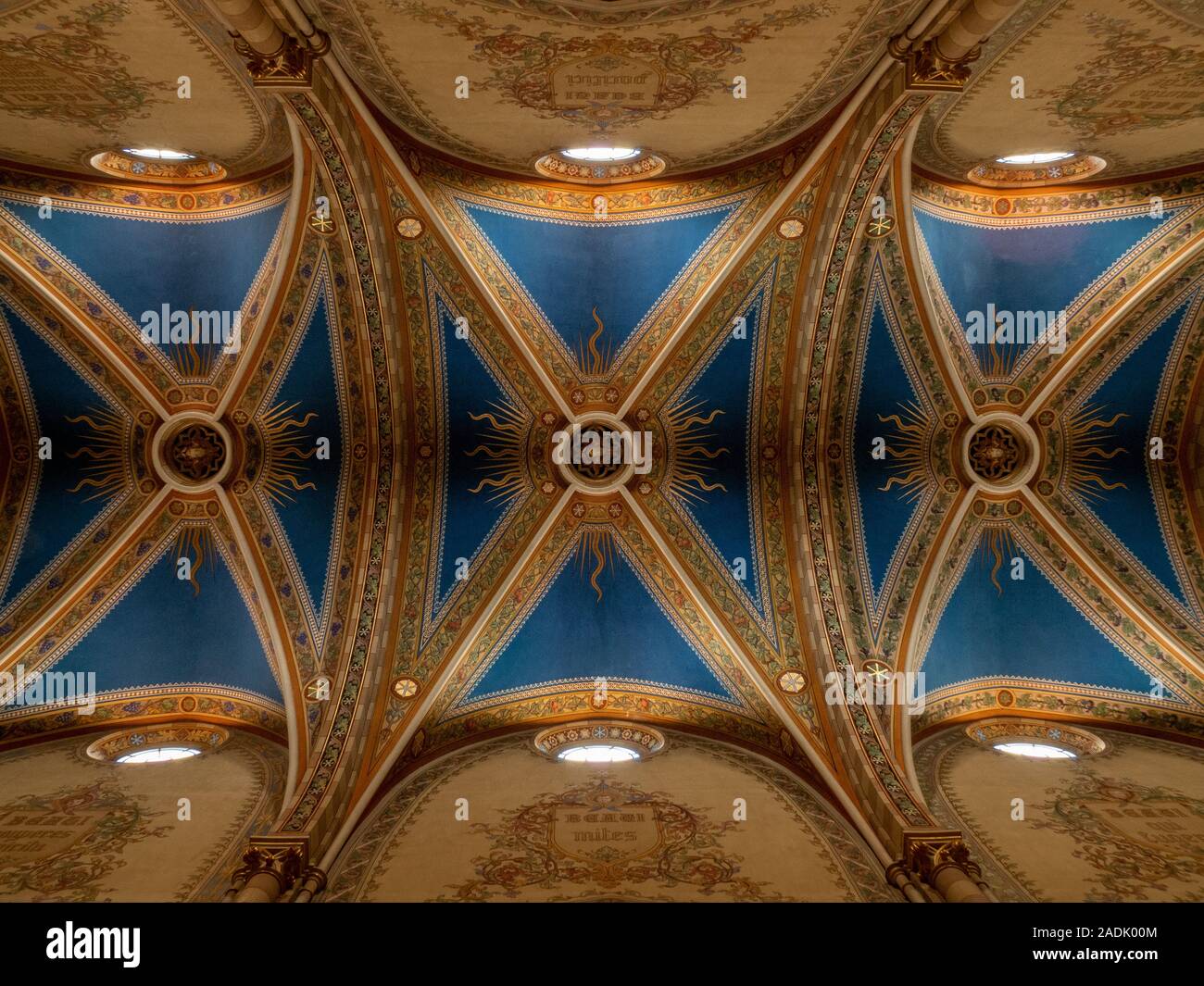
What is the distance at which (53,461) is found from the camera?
1136 centimetres

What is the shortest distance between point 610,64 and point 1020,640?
344 inches

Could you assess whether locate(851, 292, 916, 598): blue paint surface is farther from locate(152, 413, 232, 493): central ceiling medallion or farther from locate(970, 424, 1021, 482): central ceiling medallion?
locate(152, 413, 232, 493): central ceiling medallion

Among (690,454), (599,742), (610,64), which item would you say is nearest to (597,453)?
(690,454)

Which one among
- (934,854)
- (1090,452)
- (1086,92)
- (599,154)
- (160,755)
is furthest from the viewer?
(1090,452)

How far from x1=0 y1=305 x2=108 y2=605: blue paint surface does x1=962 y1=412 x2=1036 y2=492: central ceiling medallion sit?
1161 centimetres

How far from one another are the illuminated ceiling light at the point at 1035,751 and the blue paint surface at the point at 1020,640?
98cm

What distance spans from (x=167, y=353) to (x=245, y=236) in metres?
1.92

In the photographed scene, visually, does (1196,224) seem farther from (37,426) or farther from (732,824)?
(37,426)

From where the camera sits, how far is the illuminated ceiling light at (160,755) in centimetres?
990

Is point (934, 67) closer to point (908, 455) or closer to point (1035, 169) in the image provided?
point (1035, 169)

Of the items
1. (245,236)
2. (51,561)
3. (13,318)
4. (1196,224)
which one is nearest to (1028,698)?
(1196,224)

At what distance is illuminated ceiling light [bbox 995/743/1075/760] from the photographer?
9891mm

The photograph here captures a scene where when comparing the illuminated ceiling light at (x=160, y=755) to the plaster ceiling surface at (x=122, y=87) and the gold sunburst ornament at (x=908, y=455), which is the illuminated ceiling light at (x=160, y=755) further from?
the gold sunburst ornament at (x=908, y=455)

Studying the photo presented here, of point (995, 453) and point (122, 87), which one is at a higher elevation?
point (122, 87)
